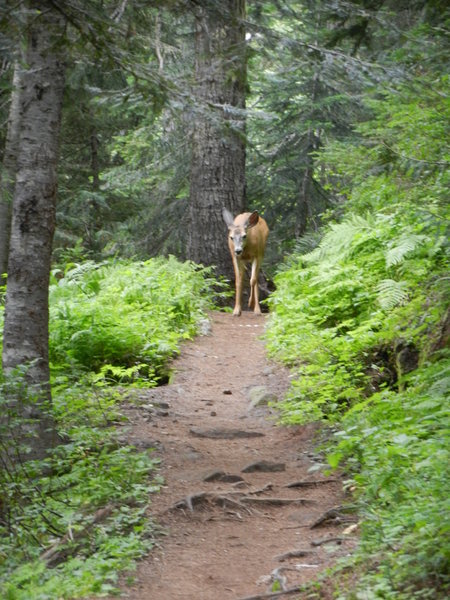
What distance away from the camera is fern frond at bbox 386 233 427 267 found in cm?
916

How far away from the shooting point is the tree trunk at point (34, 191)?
6.24 metres

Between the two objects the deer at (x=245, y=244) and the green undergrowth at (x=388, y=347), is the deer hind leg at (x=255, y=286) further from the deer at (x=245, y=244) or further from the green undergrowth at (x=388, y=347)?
the green undergrowth at (x=388, y=347)

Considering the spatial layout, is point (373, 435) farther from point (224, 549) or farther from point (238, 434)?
point (238, 434)

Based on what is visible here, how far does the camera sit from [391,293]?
894 centimetres

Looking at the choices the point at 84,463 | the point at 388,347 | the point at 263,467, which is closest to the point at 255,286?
the point at 388,347

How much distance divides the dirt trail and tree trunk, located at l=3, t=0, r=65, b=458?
1.50 m

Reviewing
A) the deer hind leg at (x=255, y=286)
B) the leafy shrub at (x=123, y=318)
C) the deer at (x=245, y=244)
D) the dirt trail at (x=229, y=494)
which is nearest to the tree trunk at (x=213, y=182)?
the deer at (x=245, y=244)

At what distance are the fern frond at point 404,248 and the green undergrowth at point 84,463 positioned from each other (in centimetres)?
324

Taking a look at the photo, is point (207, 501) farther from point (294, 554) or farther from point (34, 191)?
point (34, 191)

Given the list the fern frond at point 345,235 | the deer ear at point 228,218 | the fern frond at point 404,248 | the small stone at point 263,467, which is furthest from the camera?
the deer ear at point 228,218

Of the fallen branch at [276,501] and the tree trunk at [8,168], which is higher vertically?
the tree trunk at [8,168]

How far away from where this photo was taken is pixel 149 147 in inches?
695

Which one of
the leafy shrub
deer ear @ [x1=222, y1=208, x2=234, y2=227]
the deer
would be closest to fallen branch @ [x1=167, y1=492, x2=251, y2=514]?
the leafy shrub

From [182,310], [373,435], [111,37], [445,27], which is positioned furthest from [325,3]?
[182,310]
